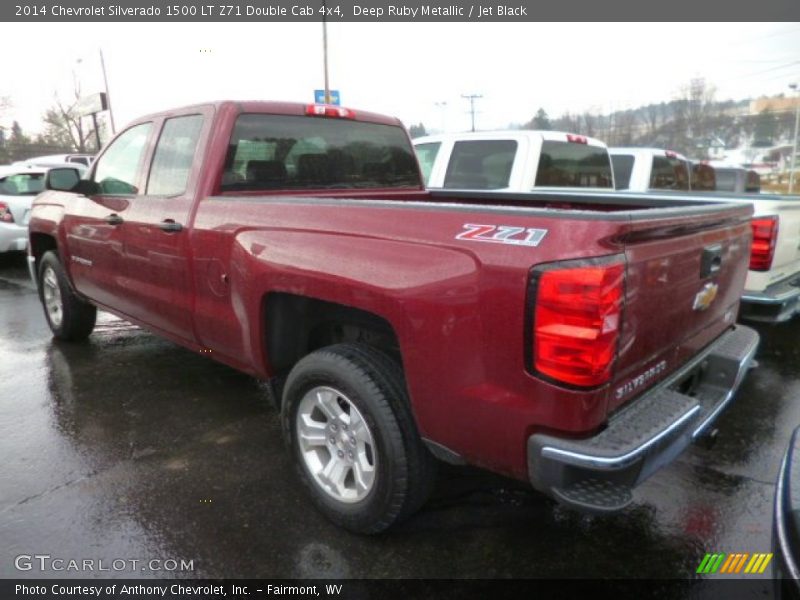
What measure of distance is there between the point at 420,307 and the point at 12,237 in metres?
9.27

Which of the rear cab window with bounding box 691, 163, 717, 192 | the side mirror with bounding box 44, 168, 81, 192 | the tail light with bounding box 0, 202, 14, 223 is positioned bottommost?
the tail light with bounding box 0, 202, 14, 223

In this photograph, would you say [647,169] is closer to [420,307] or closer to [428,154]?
[428,154]

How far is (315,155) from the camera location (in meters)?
3.72

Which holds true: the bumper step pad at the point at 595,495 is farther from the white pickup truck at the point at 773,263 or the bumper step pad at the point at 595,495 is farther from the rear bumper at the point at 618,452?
the white pickup truck at the point at 773,263

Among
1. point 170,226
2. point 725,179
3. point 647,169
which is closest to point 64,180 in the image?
point 170,226

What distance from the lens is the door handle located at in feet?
10.9

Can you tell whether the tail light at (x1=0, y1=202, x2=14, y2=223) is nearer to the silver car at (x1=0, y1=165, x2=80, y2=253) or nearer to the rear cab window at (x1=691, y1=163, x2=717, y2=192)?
the silver car at (x1=0, y1=165, x2=80, y2=253)

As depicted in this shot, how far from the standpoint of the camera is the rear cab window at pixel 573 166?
6.46 m

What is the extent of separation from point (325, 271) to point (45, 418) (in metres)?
2.62

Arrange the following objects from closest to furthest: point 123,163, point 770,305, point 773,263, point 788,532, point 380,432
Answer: point 788,532, point 380,432, point 770,305, point 773,263, point 123,163

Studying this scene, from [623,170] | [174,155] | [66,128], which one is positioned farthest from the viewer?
[66,128]

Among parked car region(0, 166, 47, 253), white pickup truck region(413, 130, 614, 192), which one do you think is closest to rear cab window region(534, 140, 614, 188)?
white pickup truck region(413, 130, 614, 192)

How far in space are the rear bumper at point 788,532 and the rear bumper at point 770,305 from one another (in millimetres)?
2306

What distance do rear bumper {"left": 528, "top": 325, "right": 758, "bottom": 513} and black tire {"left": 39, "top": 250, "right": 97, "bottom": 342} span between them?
4429mm
